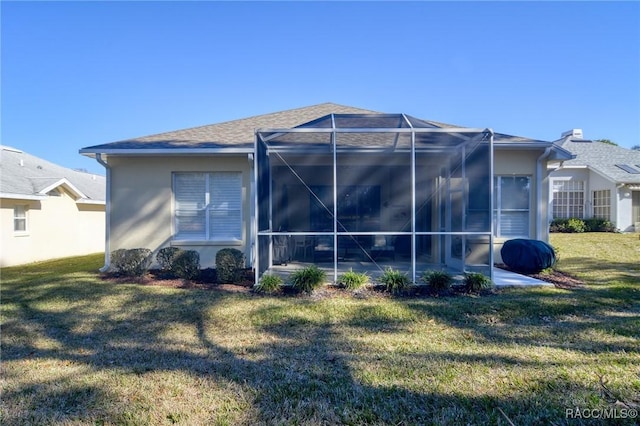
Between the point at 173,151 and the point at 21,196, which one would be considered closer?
the point at 173,151

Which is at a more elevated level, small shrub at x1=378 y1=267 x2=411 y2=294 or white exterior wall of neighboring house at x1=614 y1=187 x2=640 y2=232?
white exterior wall of neighboring house at x1=614 y1=187 x2=640 y2=232

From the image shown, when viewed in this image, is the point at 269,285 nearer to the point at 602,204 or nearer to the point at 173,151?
the point at 173,151

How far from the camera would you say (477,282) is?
6.57 m

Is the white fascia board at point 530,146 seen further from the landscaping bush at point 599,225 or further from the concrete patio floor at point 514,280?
the landscaping bush at point 599,225

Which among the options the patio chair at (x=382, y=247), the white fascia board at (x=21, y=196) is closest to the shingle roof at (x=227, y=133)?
the patio chair at (x=382, y=247)

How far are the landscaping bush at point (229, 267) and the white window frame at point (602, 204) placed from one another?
19835mm

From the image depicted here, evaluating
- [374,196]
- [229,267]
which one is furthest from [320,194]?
[229,267]

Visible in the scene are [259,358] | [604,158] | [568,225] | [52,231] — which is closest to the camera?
[259,358]

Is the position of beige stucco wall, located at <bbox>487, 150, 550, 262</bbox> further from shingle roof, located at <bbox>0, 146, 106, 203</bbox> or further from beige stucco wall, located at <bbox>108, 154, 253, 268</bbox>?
shingle roof, located at <bbox>0, 146, 106, 203</bbox>

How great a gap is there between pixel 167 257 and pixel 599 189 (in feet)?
69.5

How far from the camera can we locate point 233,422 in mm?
2617

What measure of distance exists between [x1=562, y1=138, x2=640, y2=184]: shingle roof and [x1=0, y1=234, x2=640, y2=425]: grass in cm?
1483

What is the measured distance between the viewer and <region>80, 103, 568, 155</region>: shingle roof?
8.64 meters

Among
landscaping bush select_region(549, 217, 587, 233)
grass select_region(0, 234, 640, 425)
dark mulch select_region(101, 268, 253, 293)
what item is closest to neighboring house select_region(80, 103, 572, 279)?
dark mulch select_region(101, 268, 253, 293)
